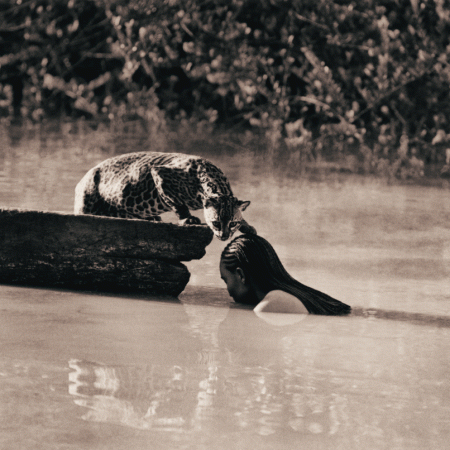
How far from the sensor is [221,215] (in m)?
3.85

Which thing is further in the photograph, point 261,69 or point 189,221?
point 261,69

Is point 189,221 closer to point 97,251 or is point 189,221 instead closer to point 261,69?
point 97,251

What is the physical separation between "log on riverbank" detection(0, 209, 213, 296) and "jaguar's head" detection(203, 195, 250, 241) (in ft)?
0.17

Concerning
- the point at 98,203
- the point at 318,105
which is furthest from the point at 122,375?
the point at 318,105

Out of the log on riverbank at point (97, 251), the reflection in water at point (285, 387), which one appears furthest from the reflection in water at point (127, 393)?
the log on riverbank at point (97, 251)

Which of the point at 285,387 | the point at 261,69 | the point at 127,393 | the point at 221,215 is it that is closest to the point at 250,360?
the point at 285,387

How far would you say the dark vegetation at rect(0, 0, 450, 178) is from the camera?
8.14 metres

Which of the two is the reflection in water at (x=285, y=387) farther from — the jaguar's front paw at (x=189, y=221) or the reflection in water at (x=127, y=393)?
the jaguar's front paw at (x=189, y=221)

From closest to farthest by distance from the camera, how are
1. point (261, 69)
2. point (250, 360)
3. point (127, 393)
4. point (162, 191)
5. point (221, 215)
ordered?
point (127, 393) < point (250, 360) < point (221, 215) < point (162, 191) < point (261, 69)

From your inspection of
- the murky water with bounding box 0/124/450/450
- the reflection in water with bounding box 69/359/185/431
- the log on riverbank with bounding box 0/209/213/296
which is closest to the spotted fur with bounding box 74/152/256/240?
the log on riverbank with bounding box 0/209/213/296

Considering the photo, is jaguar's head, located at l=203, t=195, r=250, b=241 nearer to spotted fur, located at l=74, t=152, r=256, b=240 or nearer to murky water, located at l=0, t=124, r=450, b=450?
spotted fur, located at l=74, t=152, r=256, b=240

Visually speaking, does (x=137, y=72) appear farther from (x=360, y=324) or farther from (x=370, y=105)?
(x=360, y=324)

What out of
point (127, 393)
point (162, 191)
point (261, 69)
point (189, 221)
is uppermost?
point (261, 69)

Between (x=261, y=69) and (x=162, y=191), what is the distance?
17.2 feet
